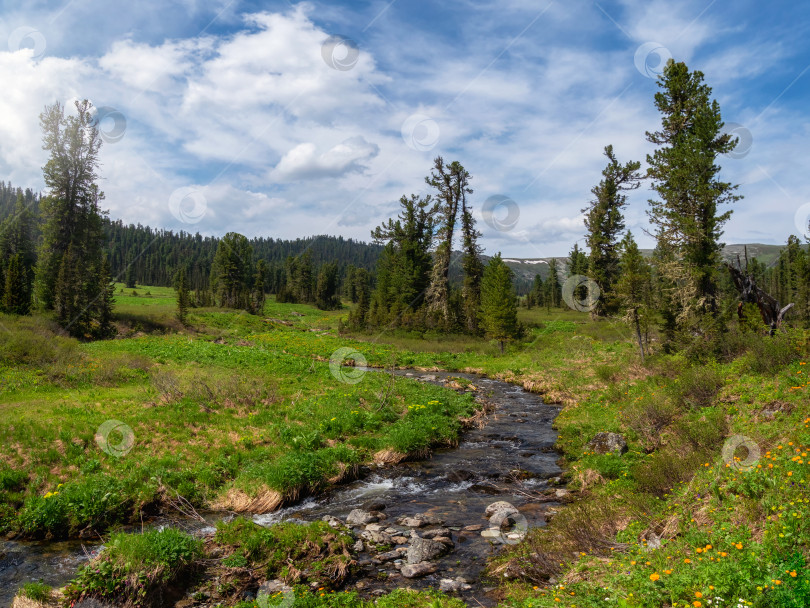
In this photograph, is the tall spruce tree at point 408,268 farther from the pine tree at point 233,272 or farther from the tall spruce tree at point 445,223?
the pine tree at point 233,272

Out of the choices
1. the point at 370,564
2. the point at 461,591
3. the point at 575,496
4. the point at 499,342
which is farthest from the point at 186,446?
the point at 499,342

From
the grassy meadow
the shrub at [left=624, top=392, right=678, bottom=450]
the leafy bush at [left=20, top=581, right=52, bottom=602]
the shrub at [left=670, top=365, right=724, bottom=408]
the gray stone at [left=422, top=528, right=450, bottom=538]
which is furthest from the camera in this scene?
the shrub at [left=670, top=365, right=724, bottom=408]

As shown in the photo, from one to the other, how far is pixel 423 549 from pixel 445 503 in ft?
9.32

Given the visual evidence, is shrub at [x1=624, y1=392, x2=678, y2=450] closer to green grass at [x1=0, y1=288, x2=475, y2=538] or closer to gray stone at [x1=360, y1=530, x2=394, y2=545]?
green grass at [x1=0, y1=288, x2=475, y2=538]

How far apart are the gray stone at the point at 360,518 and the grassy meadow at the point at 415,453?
1.82 m

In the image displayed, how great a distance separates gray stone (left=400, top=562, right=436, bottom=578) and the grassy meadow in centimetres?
107

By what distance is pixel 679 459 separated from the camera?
33.8ft

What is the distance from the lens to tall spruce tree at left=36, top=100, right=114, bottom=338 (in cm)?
4031

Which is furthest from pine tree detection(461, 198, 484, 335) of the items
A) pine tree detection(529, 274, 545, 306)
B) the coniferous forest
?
pine tree detection(529, 274, 545, 306)

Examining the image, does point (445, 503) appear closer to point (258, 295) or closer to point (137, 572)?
point (137, 572)

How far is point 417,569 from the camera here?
847cm

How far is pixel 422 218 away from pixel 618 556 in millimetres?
51654

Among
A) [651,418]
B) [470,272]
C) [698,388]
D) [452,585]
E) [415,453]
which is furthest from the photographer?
[470,272]

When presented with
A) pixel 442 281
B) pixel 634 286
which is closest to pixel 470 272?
pixel 442 281
